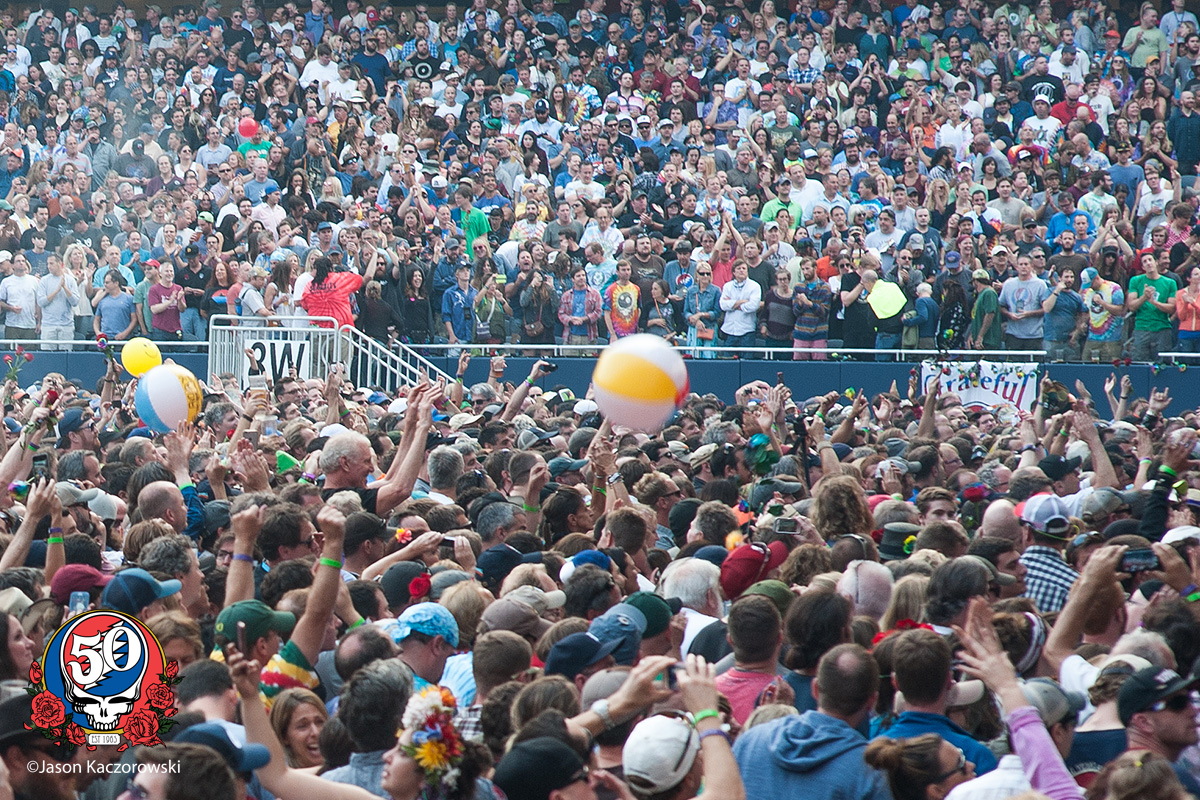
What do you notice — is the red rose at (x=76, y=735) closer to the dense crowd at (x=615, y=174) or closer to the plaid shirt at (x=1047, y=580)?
the plaid shirt at (x=1047, y=580)

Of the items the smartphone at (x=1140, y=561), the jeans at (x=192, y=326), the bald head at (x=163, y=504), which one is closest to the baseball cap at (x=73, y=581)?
the bald head at (x=163, y=504)

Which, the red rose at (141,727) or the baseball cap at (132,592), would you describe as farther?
the baseball cap at (132,592)

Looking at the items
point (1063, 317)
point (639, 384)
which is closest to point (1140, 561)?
point (639, 384)

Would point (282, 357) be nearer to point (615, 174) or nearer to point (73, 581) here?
point (615, 174)

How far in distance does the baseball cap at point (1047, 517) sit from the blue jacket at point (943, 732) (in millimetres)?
2910

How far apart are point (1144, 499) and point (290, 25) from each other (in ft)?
67.4


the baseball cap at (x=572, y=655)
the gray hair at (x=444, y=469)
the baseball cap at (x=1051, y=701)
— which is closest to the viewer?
the baseball cap at (x=1051, y=701)

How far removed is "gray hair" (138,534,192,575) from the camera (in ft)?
18.9

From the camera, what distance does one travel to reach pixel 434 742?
3.72 metres

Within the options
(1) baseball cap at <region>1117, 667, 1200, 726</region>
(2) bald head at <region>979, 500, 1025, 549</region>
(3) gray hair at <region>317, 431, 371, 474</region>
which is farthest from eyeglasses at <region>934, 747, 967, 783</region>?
(3) gray hair at <region>317, 431, 371, 474</region>

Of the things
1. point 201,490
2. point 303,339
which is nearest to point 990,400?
point 303,339

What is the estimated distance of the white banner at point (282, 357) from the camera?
659 inches

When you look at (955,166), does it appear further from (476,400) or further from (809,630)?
(809,630)

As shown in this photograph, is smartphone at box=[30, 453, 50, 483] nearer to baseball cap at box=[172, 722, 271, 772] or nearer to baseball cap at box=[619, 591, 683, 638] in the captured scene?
baseball cap at box=[619, 591, 683, 638]
